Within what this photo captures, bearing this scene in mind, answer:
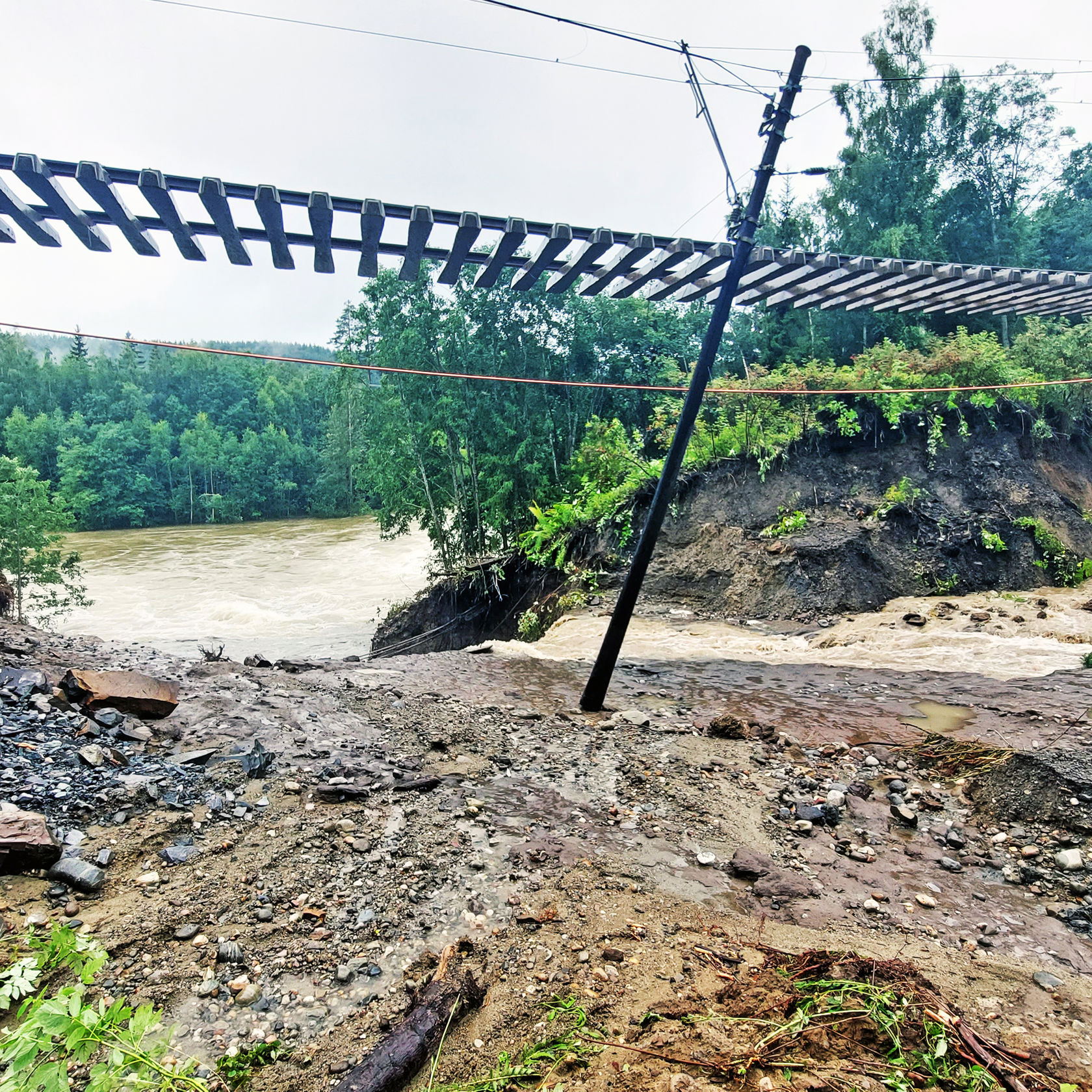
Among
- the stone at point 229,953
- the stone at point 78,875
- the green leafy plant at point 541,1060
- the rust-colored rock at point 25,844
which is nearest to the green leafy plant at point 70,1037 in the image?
the green leafy plant at point 541,1060

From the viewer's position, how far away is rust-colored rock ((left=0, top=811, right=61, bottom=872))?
269cm

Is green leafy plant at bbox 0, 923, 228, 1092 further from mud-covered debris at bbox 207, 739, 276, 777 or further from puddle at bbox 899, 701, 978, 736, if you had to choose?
puddle at bbox 899, 701, 978, 736

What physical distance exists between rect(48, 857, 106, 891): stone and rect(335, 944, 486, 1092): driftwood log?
5.04 ft

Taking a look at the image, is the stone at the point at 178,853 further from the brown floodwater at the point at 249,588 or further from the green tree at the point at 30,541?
the green tree at the point at 30,541

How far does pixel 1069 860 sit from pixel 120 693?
5812mm

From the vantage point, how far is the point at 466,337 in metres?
15.8

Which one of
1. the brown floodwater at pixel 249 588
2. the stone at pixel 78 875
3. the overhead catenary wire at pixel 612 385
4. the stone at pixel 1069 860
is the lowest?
the brown floodwater at pixel 249 588

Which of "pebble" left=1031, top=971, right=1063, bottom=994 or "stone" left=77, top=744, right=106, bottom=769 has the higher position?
"stone" left=77, top=744, right=106, bottom=769

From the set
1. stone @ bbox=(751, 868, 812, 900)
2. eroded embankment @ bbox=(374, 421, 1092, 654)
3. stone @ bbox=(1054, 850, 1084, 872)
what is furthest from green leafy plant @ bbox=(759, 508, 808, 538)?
stone @ bbox=(751, 868, 812, 900)

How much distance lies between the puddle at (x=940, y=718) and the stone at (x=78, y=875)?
5648mm

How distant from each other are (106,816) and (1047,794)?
540 centimetres

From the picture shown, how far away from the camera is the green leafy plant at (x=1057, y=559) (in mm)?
10266

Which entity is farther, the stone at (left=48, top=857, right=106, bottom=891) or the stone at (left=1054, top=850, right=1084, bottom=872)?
the stone at (left=1054, top=850, right=1084, bottom=872)

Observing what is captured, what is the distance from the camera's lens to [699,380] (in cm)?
534
